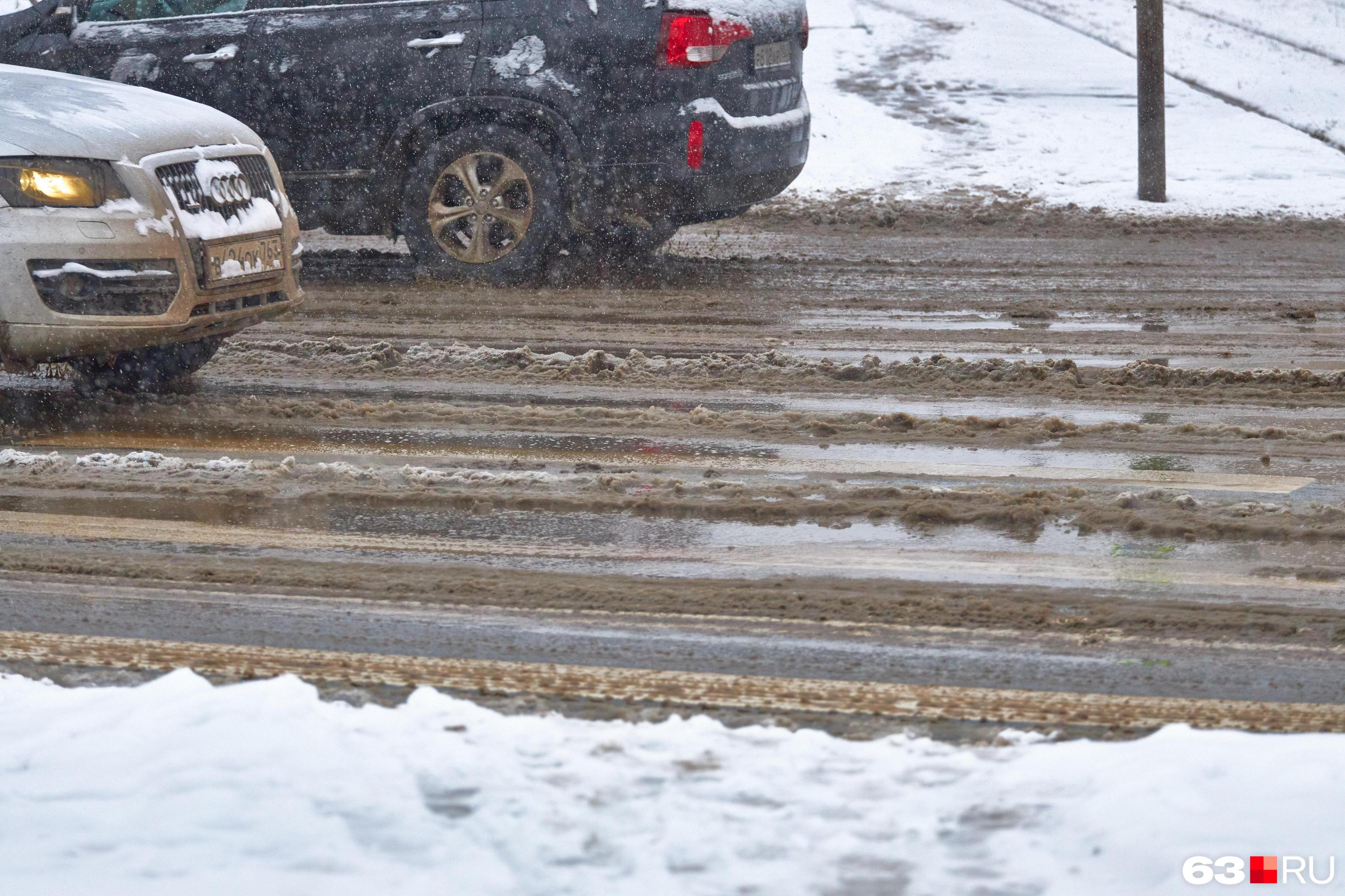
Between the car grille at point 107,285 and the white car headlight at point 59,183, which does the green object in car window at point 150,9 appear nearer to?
the white car headlight at point 59,183

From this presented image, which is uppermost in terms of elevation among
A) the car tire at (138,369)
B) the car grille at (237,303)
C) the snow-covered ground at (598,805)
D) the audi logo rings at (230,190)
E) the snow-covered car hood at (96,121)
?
the snow-covered car hood at (96,121)

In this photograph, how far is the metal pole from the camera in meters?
11.7

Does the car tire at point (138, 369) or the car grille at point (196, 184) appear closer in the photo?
the car grille at point (196, 184)

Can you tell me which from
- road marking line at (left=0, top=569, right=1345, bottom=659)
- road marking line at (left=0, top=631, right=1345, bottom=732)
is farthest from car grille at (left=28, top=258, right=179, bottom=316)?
road marking line at (left=0, top=631, right=1345, bottom=732)

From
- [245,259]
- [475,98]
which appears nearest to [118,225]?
[245,259]

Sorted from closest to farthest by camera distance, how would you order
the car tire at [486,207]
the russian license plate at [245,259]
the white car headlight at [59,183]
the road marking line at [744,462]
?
the road marking line at [744,462], the white car headlight at [59,183], the russian license plate at [245,259], the car tire at [486,207]

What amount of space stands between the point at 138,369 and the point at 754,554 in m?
3.38

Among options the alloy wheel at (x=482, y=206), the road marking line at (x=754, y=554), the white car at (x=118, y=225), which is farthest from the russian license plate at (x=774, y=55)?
the road marking line at (x=754, y=554)

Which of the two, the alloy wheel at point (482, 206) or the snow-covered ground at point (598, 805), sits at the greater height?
the alloy wheel at point (482, 206)

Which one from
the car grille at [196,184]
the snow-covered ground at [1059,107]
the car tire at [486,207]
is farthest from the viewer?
the snow-covered ground at [1059,107]

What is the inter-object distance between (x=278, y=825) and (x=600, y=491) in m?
2.10

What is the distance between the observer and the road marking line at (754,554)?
12.6ft

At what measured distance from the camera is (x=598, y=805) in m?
2.72

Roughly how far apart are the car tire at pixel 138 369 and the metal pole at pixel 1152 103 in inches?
324
